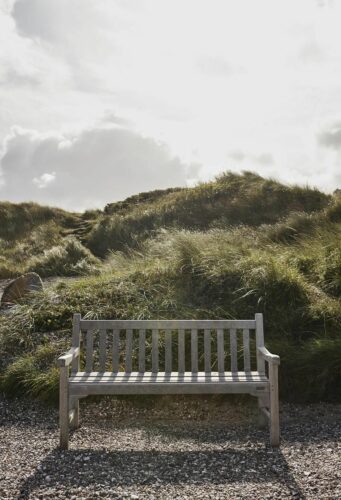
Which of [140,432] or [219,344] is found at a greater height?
[219,344]

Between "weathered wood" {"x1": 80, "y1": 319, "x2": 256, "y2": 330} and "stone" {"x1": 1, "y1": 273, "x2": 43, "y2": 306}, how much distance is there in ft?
12.2

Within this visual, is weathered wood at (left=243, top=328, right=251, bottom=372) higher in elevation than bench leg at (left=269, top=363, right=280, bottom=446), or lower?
higher

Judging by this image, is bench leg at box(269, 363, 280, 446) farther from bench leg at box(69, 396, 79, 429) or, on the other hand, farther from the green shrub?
the green shrub

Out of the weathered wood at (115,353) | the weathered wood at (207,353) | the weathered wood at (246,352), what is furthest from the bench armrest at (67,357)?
the weathered wood at (246,352)

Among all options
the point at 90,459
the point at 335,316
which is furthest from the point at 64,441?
the point at 335,316

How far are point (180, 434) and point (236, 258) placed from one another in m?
3.79

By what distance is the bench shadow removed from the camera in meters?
4.11

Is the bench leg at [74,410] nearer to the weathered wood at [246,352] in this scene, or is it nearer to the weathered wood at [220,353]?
the weathered wood at [220,353]

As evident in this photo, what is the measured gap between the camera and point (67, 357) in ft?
16.1

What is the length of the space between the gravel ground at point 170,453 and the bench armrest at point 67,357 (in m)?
0.81

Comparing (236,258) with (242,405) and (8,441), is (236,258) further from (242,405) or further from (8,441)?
(8,441)

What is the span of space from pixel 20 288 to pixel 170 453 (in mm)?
5254

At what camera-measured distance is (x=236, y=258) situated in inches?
337

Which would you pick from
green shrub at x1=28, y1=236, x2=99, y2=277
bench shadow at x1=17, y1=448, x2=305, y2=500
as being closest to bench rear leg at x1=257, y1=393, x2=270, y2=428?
bench shadow at x1=17, y1=448, x2=305, y2=500
